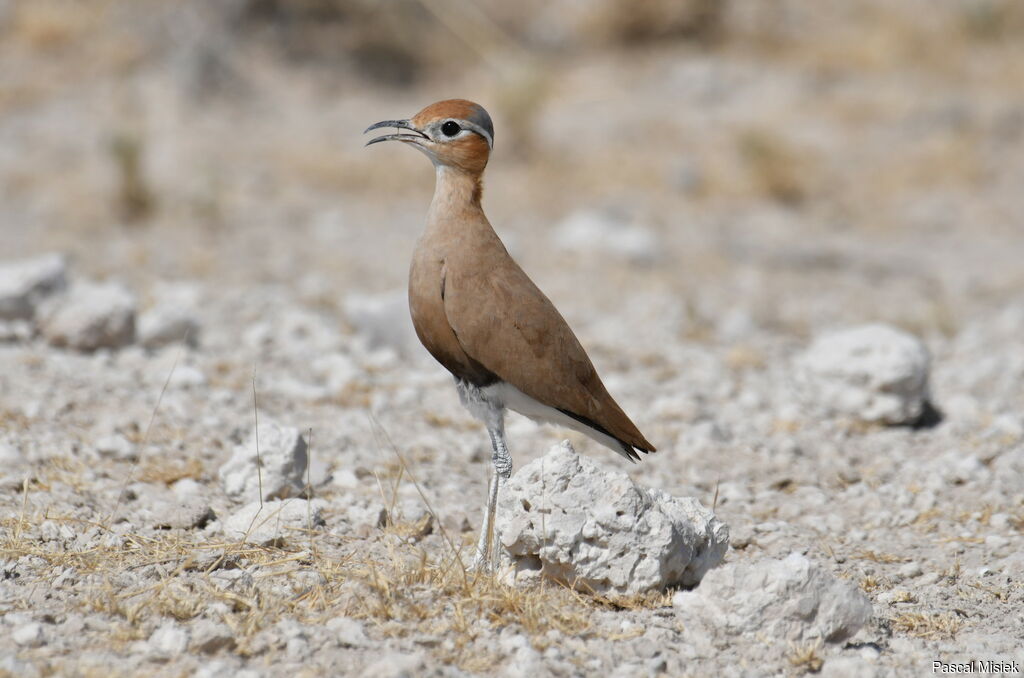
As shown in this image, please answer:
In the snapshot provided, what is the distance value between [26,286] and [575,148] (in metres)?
6.71

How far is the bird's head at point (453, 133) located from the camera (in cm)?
392

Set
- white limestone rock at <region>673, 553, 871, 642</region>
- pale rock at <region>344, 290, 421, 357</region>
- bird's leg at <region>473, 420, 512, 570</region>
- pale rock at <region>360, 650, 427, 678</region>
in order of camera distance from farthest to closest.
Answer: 1. pale rock at <region>344, 290, 421, 357</region>
2. bird's leg at <region>473, 420, 512, 570</region>
3. white limestone rock at <region>673, 553, 871, 642</region>
4. pale rock at <region>360, 650, 427, 678</region>

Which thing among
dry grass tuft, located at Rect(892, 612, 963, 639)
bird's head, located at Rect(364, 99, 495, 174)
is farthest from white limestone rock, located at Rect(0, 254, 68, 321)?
dry grass tuft, located at Rect(892, 612, 963, 639)

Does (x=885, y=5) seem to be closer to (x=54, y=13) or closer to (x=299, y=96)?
(x=299, y=96)

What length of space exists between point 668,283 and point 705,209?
2.50 meters

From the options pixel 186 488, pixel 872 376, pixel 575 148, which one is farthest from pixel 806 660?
pixel 575 148

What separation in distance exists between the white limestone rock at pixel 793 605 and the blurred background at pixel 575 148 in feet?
13.0

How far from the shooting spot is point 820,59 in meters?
13.8

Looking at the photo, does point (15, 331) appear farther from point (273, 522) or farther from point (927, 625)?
point (927, 625)

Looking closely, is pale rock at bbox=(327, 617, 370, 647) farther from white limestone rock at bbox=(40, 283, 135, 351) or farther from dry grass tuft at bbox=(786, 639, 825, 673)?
white limestone rock at bbox=(40, 283, 135, 351)

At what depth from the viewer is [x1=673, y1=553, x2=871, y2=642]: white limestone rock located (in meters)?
3.39

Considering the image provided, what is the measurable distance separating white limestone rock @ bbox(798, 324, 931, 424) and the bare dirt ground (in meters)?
0.12

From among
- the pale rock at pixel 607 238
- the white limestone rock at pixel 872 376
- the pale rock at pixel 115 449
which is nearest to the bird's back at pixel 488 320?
the pale rock at pixel 115 449

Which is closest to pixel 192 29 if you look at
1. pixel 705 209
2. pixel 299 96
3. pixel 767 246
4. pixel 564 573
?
pixel 299 96
